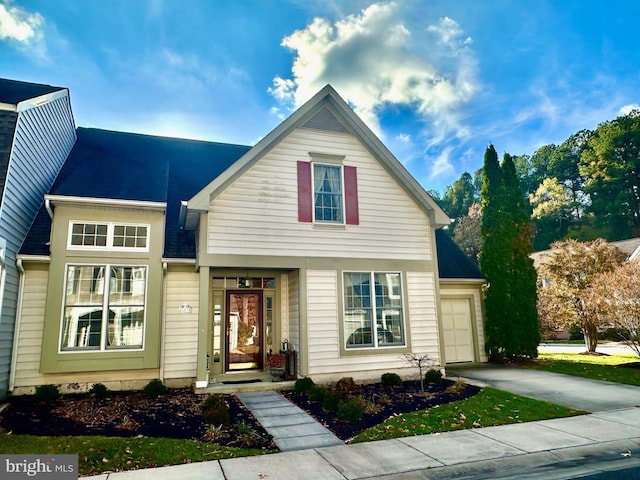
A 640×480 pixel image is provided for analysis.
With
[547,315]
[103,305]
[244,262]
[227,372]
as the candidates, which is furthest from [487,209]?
[103,305]

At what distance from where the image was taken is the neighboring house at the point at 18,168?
26.8ft

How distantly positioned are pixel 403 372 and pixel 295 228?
4929 mm

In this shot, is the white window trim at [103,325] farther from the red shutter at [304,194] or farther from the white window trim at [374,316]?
the white window trim at [374,316]

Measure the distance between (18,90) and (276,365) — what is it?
9.46m

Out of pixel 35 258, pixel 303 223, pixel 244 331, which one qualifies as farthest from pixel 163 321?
pixel 303 223

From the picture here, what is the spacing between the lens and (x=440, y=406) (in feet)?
25.5

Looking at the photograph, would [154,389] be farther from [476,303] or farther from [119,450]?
[476,303]

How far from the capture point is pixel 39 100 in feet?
29.7

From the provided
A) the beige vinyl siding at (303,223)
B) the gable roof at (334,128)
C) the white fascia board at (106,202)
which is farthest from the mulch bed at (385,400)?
the white fascia board at (106,202)

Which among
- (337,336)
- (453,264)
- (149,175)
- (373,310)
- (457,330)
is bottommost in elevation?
(457,330)

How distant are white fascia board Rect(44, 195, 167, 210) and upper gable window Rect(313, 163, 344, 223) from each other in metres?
4.09

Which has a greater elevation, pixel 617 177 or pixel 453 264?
pixel 617 177

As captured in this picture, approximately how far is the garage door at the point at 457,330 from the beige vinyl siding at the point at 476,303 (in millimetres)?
186

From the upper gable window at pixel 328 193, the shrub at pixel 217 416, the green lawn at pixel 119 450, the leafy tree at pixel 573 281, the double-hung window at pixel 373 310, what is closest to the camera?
the green lawn at pixel 119 450
